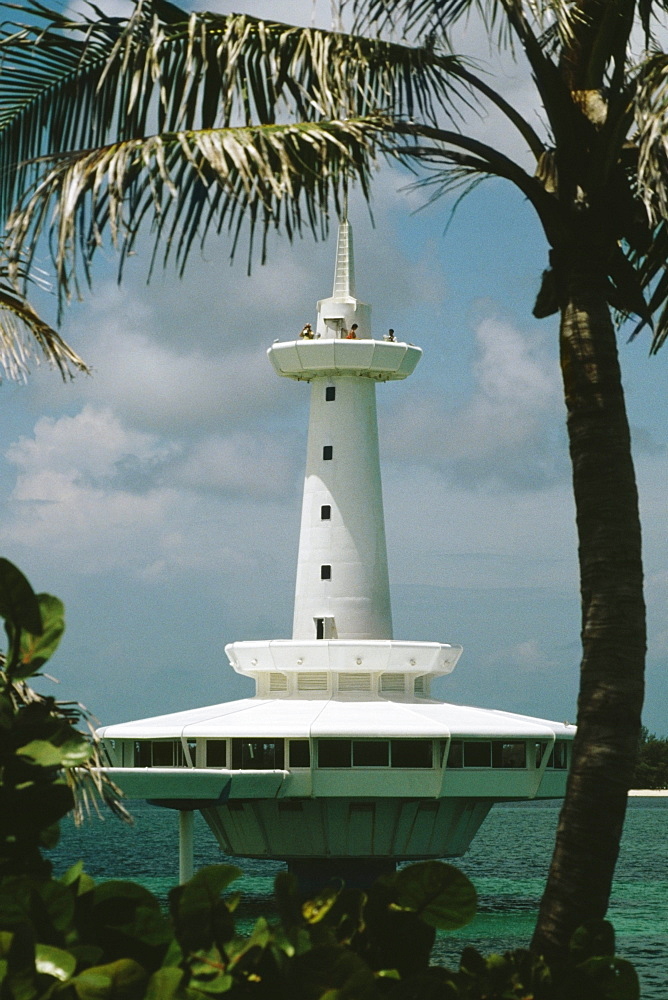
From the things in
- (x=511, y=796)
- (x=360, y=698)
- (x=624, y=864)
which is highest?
(x=360, y=698)

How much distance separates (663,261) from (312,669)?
29.8m

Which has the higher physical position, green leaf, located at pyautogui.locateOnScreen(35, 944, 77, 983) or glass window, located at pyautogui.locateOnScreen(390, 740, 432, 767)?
green leaf, located at pyautogui.locateOnScreen(35, 944, 77, 983)

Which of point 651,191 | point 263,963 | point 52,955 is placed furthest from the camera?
point 651,191

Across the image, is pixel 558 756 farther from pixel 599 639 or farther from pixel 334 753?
pixel 599 639

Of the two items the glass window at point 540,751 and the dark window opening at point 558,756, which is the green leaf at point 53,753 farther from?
the dark window opening at point 558,756

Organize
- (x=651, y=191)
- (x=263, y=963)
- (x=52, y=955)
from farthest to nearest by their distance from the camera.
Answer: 1. (x=651, y=191)
2. (x=263, y=963)
3. (x=52, y=955)

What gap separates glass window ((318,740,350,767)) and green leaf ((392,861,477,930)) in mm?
32498

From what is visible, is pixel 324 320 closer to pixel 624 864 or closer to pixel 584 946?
pixel 584 946

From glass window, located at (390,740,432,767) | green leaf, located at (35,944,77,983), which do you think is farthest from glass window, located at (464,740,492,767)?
green leaf, located at (35,944,77,983)

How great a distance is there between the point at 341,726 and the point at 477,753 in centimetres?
395

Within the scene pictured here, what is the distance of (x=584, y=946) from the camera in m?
4.89

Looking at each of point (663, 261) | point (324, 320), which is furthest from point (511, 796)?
point (663, 261)

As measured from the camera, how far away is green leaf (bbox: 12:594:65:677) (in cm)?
387

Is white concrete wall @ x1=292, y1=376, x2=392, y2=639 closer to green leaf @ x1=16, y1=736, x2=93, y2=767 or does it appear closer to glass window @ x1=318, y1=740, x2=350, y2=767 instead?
glass window @ x1=318, y1=740, x2=350, y2=767
